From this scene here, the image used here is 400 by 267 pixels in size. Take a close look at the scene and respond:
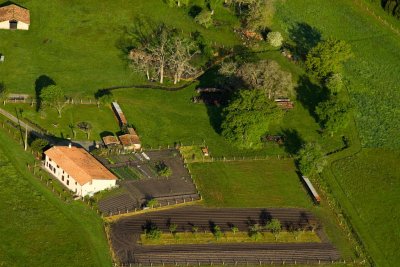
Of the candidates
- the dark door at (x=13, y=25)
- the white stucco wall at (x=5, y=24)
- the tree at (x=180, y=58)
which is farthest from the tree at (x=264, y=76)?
the white stucco wall at (x=5, y=24)

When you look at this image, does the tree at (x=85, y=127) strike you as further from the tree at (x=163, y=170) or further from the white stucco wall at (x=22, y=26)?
the white stucco wall at (x=22, y=26)

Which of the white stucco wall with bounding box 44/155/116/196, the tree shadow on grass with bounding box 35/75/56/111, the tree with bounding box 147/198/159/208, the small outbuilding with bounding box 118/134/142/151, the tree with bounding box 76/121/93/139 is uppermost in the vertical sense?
the tree shadow on grass with bounding box 35/75/56/111

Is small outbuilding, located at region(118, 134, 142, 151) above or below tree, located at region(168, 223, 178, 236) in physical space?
above

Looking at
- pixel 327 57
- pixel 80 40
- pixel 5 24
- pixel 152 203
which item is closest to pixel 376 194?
pixel 327 57

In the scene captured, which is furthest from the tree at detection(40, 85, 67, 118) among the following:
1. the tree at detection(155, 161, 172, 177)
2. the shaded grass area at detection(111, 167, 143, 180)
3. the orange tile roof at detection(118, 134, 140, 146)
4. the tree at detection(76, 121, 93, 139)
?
the tree at detection(155, 161, 172, 177)

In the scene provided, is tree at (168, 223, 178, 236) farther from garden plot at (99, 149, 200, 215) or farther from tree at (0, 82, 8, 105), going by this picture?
tree at (0, 82, 8, 105)

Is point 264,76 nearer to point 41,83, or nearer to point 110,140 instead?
point 110,140
